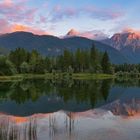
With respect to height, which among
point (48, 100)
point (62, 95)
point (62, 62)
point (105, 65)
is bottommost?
point (48, 100)

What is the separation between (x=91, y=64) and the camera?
17762cm

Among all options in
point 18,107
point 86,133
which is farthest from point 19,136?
point 18,107

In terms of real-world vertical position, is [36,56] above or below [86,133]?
above

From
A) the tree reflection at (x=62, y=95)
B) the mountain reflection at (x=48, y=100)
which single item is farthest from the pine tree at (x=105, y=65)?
the mountain reflection at (x=48, y=100)

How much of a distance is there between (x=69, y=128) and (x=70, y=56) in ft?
493

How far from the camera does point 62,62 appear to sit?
→ 178500 mm

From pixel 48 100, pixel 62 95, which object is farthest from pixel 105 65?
pixel 48 100

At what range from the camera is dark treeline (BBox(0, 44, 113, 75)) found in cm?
16562

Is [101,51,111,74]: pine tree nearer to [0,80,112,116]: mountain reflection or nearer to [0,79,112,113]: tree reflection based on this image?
[0,79,112,113]: tree reflection

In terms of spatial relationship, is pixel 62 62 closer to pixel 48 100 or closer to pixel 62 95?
pixel 62 95

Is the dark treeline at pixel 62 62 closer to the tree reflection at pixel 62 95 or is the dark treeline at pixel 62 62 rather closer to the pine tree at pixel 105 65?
the pine tree at pixel 105 65

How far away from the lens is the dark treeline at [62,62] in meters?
166

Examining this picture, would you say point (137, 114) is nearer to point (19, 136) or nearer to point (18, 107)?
point (18, 107)

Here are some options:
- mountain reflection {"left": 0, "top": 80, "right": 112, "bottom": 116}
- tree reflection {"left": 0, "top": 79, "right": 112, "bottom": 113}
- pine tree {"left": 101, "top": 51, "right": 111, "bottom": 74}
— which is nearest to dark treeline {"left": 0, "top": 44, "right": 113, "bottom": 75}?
pine tree {"left": 101, "top": 51, "right": 111, "bottom": 74}
